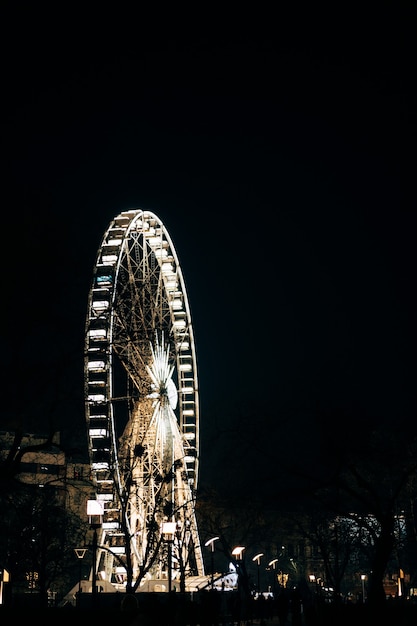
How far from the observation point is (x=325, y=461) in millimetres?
33281

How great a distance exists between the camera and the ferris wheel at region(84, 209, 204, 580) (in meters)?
43.8

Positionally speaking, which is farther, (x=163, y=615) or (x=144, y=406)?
(x=144, y=406)

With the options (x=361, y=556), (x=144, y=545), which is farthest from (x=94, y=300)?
(x=361, y=556)

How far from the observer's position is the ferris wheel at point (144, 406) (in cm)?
4384

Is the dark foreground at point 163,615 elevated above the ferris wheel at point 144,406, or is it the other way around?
the ferris wheel at point 144,406

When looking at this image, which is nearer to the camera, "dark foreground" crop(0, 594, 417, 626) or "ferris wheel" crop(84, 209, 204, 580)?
"dark foreground" crop(0, 594, 417, 626)

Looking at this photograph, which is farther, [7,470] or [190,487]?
[190,487]

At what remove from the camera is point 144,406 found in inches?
1880

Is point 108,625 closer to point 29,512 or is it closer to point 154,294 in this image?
point 154,294

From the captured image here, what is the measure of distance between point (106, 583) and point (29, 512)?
9.20 metres

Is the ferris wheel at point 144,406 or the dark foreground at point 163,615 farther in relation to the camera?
the ferris wheel at point 144,406

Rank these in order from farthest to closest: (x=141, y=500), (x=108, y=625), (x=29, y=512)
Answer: (x=29, y=512), (x=141, y=500), (x=108, y=625)

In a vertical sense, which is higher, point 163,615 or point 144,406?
point 144,406

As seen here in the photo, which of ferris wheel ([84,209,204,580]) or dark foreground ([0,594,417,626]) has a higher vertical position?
ferris wheel ([84,209,204,580])
